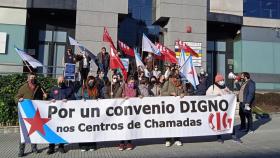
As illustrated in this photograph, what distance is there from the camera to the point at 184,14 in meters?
21.0

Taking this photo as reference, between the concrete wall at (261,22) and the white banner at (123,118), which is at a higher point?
the concrete wall at (261,22)

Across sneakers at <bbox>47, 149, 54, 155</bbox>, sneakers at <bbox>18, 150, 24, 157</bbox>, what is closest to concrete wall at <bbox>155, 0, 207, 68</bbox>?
sneakers at <bbox>47, 149, 54, 155</bbox>

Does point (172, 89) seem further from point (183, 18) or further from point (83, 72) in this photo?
point (183, 18)

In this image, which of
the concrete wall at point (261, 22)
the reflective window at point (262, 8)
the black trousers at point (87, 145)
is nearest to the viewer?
the black trousers at point (87, 145)

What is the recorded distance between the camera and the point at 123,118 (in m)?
10.0

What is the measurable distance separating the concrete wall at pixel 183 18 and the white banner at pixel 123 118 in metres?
10.3

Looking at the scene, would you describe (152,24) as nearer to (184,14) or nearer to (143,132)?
(184,14)

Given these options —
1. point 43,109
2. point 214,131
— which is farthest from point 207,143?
point 43,109

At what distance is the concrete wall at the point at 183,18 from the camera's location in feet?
67.9

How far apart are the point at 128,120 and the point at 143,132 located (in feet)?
1.67

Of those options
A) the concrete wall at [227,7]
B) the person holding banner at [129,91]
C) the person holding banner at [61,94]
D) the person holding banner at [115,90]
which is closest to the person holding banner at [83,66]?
the person holding banner at [115,90]

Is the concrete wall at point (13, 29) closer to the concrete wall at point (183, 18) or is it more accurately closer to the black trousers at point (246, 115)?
the concrete wall at point (183, 18)

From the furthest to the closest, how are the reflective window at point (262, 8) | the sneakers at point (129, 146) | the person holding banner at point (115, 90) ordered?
the reflective window at point (262, 8)
the person holding banner at point (115, 90)
the sneakers at point (129, 146)

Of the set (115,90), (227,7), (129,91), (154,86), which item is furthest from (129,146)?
(227,7)
